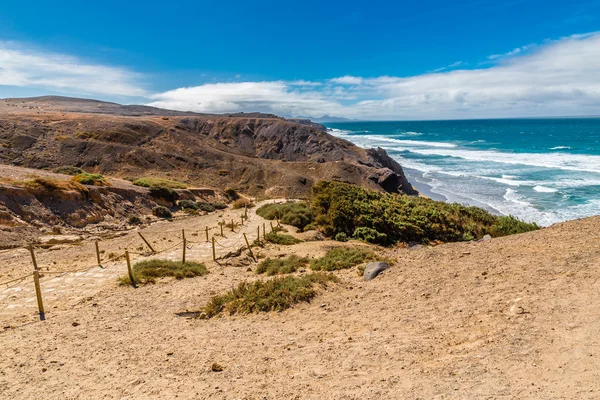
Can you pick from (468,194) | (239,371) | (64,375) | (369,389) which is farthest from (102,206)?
(468,194)

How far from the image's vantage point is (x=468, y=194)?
130 ft

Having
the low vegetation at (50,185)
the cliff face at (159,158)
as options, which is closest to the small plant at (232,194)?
the cliff face at (159,158)

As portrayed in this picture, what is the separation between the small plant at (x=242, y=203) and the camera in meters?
32.1

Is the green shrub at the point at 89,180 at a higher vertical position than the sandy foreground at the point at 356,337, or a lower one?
higher

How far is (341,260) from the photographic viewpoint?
12.2 meters

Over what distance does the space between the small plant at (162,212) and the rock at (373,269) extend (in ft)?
62.9

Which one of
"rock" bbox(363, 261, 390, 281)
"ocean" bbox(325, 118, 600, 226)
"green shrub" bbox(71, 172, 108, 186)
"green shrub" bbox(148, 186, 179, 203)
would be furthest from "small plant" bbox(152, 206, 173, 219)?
"ocean" bbox(325, 118, 600, 226)

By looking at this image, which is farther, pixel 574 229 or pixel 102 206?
pixel 102 206

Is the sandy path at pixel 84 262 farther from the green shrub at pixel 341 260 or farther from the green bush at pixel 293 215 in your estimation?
the green shrub at pixel 341 260

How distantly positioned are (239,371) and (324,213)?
16785 mm

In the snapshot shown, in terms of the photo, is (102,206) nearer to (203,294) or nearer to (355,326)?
(203,294)

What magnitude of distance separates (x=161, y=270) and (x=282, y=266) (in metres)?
3.99

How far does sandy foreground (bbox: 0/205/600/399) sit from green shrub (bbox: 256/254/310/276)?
191 cm

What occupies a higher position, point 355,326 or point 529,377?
point 529,377
